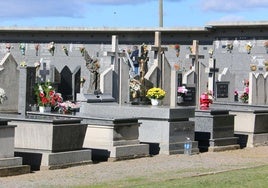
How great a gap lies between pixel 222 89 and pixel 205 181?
15.8 meters

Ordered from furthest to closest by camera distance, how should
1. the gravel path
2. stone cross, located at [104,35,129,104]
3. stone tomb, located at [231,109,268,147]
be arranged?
1. stone cross, located at [104,35,129,104]
2. stone tomb, located at [231,109,268,147]
3. the gravel path

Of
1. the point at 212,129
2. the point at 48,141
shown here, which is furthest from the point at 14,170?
the point at 212,129

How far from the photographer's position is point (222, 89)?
25.9 m

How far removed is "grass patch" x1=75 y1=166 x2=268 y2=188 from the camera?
Answer: 388 inches

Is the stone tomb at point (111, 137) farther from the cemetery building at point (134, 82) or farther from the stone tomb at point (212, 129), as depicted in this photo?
the stone tomb at point (212, 129)

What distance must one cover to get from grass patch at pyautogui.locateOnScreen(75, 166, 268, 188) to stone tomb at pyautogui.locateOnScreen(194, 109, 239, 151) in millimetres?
4968

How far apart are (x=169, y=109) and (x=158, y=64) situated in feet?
31.7

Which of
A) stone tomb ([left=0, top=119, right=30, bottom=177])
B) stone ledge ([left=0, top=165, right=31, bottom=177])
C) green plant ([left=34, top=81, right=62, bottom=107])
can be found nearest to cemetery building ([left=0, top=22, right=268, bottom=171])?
green plant ([left=34, top=81, right=62, bottom=107])

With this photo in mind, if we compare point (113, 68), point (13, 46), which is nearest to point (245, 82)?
point (113, 68)

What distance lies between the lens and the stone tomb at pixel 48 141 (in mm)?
12172

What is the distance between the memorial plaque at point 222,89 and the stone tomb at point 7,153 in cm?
1508

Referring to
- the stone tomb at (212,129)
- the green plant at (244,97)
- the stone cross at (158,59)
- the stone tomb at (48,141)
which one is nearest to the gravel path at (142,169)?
the stone tomb at (48,141)

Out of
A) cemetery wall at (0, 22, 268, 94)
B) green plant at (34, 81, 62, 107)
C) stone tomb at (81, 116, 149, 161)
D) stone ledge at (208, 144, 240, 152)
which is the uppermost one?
cemetery wall at (0, 22, 268, 94)

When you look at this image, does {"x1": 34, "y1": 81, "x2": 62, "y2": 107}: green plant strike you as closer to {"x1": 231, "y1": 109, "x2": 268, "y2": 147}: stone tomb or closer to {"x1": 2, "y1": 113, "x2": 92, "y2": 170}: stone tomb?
{"x1": 2, "y1": 113, "x2": 92, "y2": 170}: stone tomb
